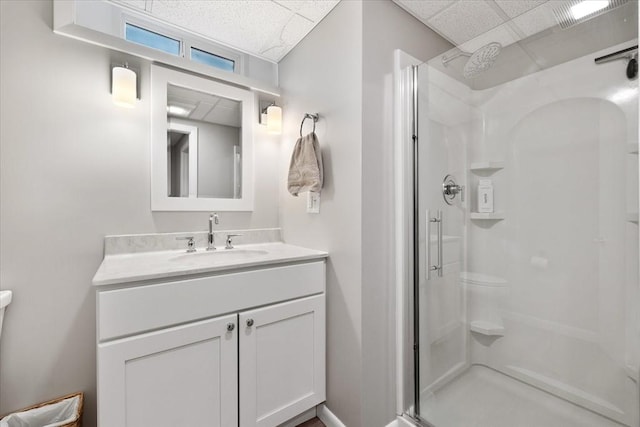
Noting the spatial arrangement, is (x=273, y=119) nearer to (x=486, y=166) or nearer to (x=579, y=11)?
(x=486, y=166)

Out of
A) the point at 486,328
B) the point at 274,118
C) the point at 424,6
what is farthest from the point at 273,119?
the point at 486,328

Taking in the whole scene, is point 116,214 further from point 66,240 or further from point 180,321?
point 180,321

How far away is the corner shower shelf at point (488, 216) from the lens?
1437 millimetres

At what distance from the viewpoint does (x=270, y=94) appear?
6.53ft

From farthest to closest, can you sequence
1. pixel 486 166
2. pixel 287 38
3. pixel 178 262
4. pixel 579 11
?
pixel 287 38 < pixel 486 166 < pixel 178 262 < pixel 579 11

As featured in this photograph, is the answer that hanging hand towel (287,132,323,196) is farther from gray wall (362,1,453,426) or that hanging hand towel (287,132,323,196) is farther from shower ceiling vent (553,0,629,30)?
shower ceiling vent (553,0,629,30)

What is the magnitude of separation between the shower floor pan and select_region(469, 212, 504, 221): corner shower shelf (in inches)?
30.5

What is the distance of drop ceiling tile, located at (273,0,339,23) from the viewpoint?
4.88ft

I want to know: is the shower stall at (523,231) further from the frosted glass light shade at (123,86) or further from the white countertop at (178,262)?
the frosted glass light shade at (123,86)

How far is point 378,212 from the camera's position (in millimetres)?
1423

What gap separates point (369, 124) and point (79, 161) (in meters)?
1.47

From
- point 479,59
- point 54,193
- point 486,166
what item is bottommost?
point 54,193

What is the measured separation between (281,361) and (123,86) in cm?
161

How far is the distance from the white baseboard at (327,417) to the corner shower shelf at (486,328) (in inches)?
33.2
